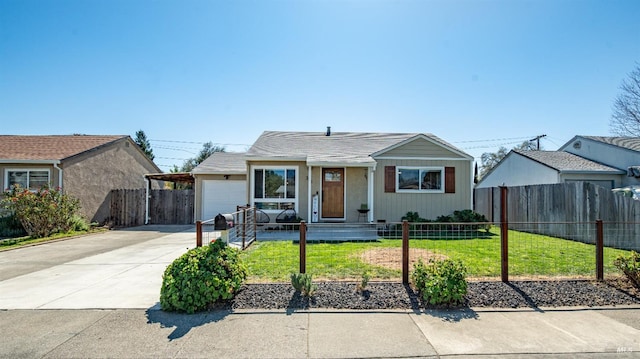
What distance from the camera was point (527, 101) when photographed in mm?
15117

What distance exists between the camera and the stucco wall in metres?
14.2

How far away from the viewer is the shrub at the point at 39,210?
10.9 m

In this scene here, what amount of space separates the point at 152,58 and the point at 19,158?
7.86 m

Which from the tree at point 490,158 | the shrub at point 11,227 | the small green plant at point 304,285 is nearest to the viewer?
the small green plant at point 304,285

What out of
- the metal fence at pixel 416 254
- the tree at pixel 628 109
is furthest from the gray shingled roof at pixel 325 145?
the tree at pixel 628 109

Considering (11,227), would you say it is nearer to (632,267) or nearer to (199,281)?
(199,281)

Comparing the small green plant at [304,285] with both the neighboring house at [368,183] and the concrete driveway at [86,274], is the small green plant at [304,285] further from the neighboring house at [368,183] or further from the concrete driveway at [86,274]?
the neighboring house at [368,183]

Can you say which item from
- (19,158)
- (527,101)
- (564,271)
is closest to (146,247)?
(19,158)

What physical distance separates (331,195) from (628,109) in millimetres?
20495

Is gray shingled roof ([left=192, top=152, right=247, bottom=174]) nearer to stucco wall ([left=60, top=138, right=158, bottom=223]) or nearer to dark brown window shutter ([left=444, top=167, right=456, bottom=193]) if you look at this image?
stucco wall ([left=60, top=138, right=158, bottom=223])

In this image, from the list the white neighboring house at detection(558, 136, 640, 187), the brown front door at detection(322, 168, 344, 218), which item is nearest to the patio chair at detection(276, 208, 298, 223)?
the brown front door at detection(322, 168, 344, 218)

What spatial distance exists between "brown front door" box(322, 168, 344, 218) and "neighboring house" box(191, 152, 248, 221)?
502 cm

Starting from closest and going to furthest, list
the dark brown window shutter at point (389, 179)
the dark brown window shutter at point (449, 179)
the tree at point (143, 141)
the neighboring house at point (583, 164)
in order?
the dark brown window shutter at point (389, 179)
the dark brown window shutter at point (449, 179)
the neighboring house at point (583, 164)
the tree at point (143, 141)

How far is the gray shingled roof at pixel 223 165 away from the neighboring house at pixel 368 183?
321 cm
